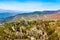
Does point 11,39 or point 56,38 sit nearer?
point 56,38

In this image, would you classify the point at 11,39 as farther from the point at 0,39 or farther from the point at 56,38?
the point at 56,38

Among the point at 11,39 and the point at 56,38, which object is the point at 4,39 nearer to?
the point at 11,39

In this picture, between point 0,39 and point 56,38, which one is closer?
point 56,38

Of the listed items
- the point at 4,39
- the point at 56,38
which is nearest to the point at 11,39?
the point at 4,39

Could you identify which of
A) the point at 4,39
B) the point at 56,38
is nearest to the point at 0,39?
the point at 4,39
